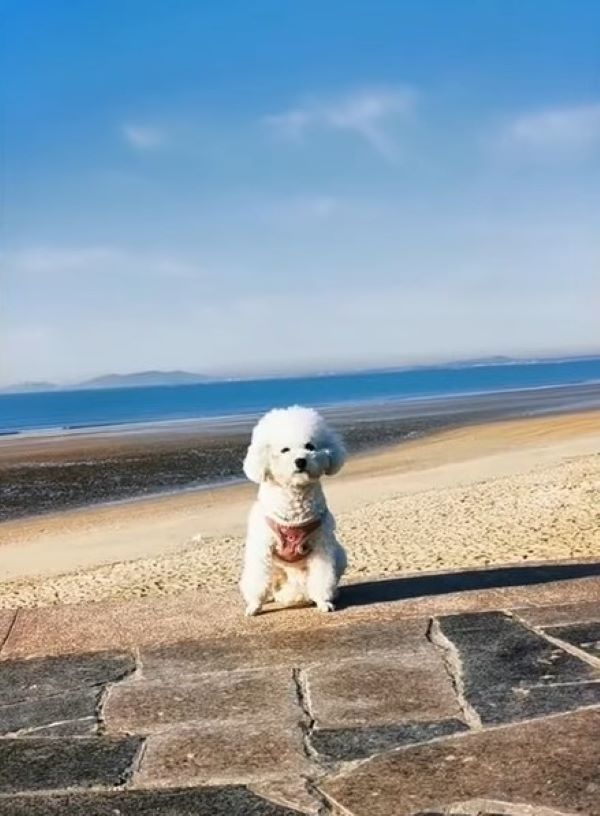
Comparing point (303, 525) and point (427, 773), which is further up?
point (303, 525)

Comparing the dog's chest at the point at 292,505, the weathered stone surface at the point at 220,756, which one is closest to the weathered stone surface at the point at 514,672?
the weathered stone surface at the point at 220,756

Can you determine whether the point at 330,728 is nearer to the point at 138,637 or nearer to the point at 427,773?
the point at 427,773

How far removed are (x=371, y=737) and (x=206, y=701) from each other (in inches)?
40.2

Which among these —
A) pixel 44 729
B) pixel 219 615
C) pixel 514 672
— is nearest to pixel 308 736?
pixel 514 672

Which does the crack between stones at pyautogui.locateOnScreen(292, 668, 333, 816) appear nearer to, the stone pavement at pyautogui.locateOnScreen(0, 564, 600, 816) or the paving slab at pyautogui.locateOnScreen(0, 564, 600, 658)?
the stone pavement at pyautogui.locateOnScreen(0, 564, 600, 816)

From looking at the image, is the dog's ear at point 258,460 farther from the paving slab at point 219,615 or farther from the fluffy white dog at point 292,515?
the paving slab at point 219,615

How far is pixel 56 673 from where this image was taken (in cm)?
577

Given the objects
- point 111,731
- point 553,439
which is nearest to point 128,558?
point 111,731

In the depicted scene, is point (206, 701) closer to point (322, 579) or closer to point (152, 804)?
point (152, 804)

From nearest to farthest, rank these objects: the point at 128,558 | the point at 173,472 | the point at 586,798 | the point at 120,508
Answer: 1. the point at 586,798
2. the point at 128,558
3. the point at 120,508
4. the point at 173,472

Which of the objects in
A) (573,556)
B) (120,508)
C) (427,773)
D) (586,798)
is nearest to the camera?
(586,798)

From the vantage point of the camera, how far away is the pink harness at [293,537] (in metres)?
6.41

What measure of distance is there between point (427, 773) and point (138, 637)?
3.06 metres

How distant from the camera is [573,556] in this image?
29.3 feet
